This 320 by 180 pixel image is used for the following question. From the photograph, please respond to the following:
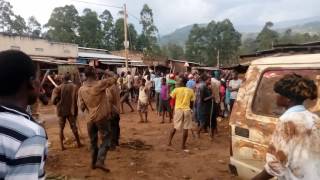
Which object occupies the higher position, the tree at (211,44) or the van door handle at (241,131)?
the tree at (211,44)

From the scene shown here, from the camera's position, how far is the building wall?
3039 cm

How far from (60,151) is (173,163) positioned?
2.67 metres

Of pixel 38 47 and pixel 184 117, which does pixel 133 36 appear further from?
pixel 184 117

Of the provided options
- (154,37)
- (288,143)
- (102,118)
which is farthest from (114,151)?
(154,37)

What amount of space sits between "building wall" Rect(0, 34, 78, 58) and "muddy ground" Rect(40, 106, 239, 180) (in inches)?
807

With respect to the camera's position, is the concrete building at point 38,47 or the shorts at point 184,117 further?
the concrete building at point 38,47

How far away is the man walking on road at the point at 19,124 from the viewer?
1797 mm

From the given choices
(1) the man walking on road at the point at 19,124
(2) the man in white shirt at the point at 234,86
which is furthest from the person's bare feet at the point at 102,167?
(2) the man in white shirt at the point at 234,86

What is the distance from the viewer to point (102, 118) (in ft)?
23.5

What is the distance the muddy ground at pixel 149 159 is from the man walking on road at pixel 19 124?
535 cm

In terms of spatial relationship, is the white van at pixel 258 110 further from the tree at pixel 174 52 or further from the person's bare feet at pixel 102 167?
the tree at pixel 174 52

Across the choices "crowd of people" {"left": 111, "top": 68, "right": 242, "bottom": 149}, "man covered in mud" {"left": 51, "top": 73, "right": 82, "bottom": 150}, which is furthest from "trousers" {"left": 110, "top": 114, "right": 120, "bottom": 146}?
"crowd of people" {"left": 111, "top": 68, "right": 242, "bottom": 149}

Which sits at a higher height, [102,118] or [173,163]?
[102,118]

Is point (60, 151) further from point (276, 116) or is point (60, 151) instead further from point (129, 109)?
point (129, 109)
